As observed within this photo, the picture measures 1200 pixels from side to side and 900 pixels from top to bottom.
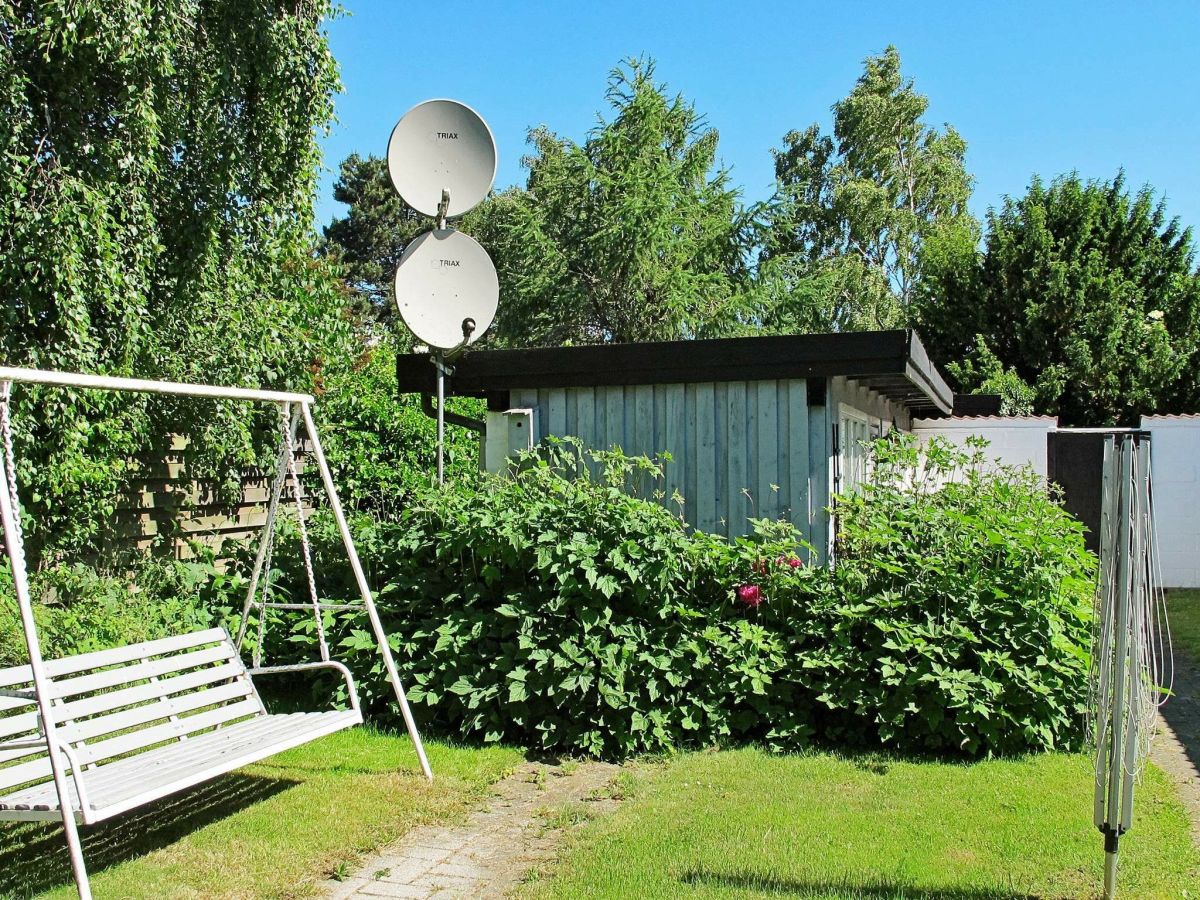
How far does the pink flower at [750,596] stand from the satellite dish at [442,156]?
3.20m

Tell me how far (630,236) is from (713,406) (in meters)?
18.0

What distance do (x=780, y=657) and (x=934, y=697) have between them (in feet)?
2.66

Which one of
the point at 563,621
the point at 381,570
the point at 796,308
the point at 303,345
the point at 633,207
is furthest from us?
the point at 796,308

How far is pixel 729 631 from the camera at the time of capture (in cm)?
579

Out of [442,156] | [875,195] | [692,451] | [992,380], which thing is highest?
[875,195]

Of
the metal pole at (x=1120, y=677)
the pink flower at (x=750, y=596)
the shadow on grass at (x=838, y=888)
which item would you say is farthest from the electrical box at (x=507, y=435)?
the metal pole at (x=1120, y=677)

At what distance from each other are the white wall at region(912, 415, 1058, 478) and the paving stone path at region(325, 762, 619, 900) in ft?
29.4

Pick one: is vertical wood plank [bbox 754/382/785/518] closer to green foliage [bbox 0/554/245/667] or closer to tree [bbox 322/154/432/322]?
green foliage [bbox 0/554/245/667]

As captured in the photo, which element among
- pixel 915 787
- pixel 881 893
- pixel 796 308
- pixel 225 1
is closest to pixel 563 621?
pixel 915 787

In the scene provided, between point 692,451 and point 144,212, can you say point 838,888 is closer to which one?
point 692,451

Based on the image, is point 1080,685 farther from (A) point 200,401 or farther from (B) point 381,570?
(A) point 200,401

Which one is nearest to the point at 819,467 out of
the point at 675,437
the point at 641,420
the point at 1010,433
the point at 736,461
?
the point at 736,461

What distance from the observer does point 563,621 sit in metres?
5.65

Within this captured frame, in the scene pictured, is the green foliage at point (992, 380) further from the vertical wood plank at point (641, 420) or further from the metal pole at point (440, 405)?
the metal pole at point (440, 405)
